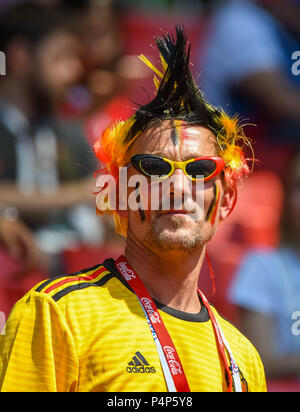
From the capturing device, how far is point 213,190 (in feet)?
8.09

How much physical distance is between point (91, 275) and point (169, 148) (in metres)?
0.52

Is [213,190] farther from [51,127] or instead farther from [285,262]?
[51,127]

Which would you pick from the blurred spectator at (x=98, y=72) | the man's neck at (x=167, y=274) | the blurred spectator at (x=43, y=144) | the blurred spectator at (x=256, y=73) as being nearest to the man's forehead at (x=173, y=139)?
the man's neck at (x=167, y=274)

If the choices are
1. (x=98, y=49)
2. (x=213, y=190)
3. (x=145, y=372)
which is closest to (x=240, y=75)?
(x=98, y=49)

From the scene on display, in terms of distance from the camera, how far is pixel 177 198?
2.31m

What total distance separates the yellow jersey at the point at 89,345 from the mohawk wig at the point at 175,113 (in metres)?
0.53

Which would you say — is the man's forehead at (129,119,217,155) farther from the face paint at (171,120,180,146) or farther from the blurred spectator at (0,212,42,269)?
the blurred spectator at (0,212,42,269)

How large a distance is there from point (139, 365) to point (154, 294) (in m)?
0.30

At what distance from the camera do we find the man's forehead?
239cm

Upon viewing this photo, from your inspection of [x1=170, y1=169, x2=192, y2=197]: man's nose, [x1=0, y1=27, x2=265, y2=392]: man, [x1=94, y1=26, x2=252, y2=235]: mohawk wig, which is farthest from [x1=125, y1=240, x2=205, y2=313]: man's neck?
[x1=94, y1=26, x2=252, y2=235]: mohawk wig

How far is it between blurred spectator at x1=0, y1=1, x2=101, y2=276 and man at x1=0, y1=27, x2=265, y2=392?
89.4 inches

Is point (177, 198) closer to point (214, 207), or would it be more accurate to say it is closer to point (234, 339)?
point (214, 207)

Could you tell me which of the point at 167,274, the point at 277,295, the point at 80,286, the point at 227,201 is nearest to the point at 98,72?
the point at 277,295

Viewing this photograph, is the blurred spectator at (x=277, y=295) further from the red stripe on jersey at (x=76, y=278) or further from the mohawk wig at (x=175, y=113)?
the red stripe on jersey at (x=76, y=278)
